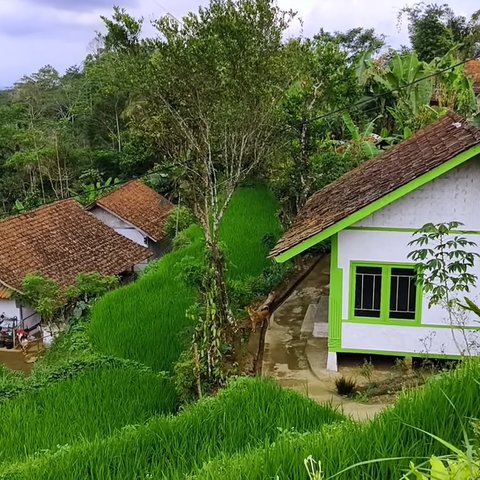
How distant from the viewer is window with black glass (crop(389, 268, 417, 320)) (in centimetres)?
830

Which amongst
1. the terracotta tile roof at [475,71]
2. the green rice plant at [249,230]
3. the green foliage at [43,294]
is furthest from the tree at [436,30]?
the green foliage at [43,294]

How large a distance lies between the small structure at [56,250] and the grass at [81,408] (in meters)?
7.19

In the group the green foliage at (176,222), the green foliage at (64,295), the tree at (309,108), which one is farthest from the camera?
the green foliage at (176,222)

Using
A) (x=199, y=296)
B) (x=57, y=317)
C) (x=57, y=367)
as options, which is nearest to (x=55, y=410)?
(x=57, y=367)

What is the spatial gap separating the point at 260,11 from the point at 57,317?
8865mm

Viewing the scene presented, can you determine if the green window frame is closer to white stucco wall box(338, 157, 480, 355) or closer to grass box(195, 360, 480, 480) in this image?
white stucco wall box(338, 157, 480, 355)

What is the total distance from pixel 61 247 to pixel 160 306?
6730 millimetres

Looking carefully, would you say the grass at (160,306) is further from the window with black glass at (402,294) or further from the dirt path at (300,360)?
the window with black glass at (402,294)

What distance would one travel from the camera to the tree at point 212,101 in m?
8.28

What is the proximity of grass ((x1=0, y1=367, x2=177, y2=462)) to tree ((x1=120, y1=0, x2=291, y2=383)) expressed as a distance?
0.98 metres

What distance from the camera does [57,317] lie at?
14172mm

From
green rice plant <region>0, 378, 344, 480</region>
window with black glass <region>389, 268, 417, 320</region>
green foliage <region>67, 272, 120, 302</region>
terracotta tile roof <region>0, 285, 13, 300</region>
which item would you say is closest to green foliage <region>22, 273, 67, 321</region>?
green foliage <region>67, 272, 120, 302</region>

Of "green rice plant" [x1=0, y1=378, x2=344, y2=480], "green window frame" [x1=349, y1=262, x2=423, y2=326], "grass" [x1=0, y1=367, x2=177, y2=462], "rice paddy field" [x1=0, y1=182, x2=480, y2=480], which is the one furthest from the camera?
"green window frame" [x1=349, y1=262, x2=423, y2=326]

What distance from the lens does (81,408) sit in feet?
25.2
